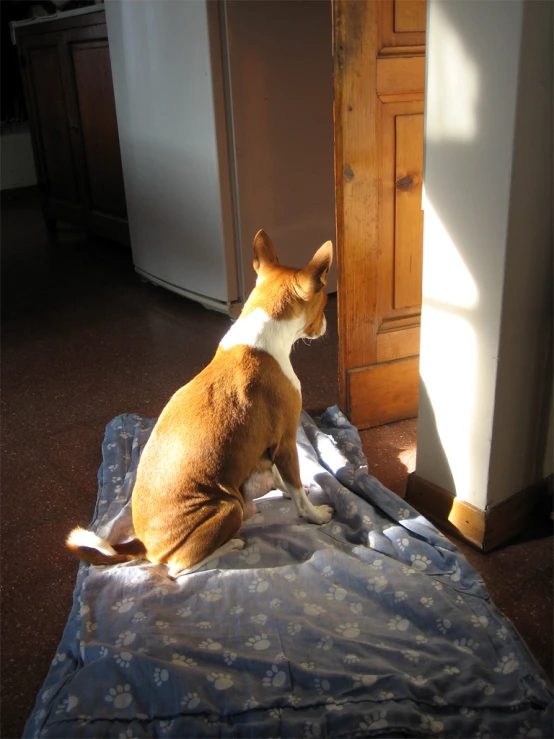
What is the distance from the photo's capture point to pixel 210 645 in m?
1.39

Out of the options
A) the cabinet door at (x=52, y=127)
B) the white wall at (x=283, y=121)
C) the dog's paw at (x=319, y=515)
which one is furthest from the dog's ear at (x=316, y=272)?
the cabinet door at (x=52, y=127)

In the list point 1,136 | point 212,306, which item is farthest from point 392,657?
point 1,136

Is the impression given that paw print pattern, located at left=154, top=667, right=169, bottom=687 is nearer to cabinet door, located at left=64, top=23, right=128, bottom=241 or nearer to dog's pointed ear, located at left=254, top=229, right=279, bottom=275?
dog's pointed ear, located at left=254, top=229, right=279, bottom=275

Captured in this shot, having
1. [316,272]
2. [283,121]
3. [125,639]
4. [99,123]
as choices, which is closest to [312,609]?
[125,639]

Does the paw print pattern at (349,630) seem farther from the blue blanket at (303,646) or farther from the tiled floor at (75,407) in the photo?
the tiled floor at (75,407)

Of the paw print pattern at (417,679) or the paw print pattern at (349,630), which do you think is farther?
the paw print pattern at (349,630)

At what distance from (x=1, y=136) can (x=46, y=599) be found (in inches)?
214

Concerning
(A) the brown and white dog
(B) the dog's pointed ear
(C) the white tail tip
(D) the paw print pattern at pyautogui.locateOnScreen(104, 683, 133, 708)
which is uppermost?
(B) the dog's pointed ear

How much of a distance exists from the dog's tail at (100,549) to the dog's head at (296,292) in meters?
0.62

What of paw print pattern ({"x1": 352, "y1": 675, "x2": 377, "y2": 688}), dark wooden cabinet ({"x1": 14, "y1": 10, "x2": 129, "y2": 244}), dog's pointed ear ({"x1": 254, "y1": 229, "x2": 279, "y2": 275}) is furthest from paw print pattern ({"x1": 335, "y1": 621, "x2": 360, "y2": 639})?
dark wooden cabinet ({"x1": 14, "y1": 10, "x2": 129, "y2": 244})

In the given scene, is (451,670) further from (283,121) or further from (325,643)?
(283,121)

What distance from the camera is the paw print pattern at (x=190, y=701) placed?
1.25 meters

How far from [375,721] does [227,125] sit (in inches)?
93.4

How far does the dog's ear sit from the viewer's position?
5.24 feet
